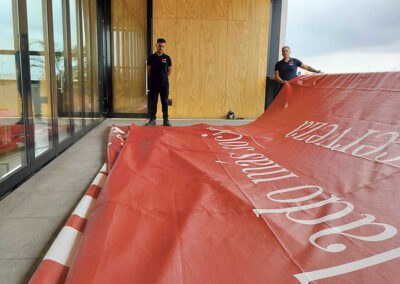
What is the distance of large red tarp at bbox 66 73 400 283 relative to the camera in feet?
3.33

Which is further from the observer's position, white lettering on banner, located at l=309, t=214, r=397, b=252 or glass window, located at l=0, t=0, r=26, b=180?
glass window, located at l=0, t=0, r=26, b=180

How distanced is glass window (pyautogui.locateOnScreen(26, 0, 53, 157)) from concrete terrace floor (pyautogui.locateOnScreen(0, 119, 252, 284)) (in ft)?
0.81

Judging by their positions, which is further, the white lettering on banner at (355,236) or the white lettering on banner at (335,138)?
the white lettering on banner at (335,138)

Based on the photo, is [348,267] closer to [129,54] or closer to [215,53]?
[215,53]

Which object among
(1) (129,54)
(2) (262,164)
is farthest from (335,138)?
(1) (129,54)

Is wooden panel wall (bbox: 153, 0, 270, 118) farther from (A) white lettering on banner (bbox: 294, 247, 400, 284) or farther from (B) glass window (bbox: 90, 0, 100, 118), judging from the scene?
(A) white lettering on banner (bbox: 294, 247, 400, 284)

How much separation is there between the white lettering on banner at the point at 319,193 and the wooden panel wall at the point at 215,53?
3268 millimetres

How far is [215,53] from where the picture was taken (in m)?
6.20

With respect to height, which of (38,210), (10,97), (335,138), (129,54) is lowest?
(38,210)

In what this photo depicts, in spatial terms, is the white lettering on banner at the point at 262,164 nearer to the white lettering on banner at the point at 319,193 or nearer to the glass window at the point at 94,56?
the white lettering on banner at the point at 319,193

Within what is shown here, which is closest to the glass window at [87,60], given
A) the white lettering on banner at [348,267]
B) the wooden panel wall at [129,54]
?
the wooden panel wall at [129,54]

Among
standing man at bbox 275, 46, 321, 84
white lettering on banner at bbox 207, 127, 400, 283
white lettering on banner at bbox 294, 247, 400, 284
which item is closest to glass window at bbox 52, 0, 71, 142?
white lettering on banner at bbox 207, 127, 400, 283

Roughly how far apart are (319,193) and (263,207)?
0.37m

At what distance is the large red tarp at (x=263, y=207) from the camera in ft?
3.33
